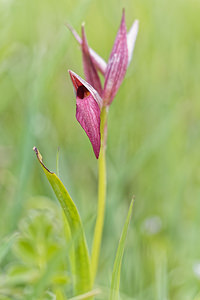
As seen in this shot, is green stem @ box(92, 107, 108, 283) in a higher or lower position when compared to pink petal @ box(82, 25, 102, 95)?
lower

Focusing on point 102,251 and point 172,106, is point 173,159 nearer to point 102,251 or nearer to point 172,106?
point 172,106

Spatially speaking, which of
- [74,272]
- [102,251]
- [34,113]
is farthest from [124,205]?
[74,272]

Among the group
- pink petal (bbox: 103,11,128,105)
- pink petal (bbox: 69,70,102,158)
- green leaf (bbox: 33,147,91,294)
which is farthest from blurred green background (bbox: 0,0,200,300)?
pink petal (bbox: 103,11,128,105)

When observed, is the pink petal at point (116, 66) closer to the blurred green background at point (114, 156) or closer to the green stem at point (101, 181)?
the green stem at point (101, 181)

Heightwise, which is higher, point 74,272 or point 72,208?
point 72,208

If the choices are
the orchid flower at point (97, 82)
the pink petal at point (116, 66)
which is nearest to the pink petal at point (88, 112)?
the orchid flower at point (97, 82)

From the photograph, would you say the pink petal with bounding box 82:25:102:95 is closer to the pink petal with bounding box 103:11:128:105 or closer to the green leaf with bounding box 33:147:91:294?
the pink petal with bounding box 103:11:128:105

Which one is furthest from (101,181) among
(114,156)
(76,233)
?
(114,156)
